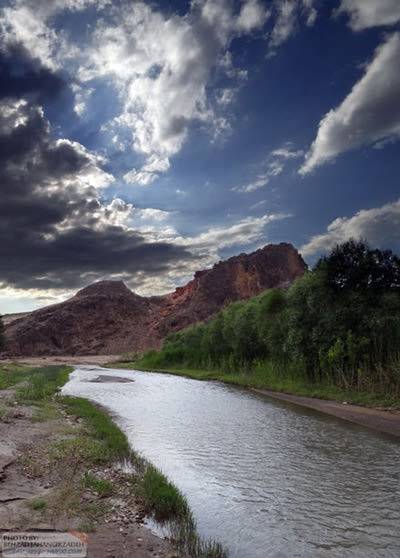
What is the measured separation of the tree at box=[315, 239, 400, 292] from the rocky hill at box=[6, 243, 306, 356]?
129m

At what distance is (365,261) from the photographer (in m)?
30.8

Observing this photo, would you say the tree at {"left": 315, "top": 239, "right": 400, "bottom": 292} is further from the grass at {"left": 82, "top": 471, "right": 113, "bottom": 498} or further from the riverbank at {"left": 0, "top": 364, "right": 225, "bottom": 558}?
the grass at {"left": 82, "top": 471, "right": 113, "bottom": 498}

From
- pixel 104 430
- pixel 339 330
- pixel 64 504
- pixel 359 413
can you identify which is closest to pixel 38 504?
pixel 64 504

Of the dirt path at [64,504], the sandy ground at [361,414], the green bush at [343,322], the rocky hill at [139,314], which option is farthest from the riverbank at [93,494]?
the rocky hill at [139,314]

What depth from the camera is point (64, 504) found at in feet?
27.8

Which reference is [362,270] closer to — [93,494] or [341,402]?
[341,402]

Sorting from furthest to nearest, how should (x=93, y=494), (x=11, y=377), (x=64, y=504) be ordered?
(x=11, y=377) → (x=93, y=494) → (x=64, y=504)

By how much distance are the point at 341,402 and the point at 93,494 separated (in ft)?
62.8

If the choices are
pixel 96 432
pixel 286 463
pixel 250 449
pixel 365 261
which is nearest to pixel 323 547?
pixel 286 463

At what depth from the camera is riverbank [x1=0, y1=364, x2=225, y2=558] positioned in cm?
734

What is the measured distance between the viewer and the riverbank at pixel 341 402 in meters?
19.7

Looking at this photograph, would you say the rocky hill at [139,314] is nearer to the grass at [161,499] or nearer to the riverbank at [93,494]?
the riverbank at [93,494]

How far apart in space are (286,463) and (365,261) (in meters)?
20.4

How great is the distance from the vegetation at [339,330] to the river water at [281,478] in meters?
5.44
